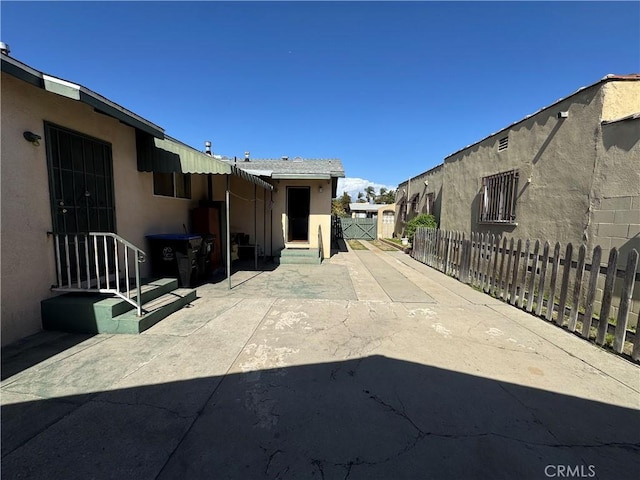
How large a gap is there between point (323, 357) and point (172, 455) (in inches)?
67.7

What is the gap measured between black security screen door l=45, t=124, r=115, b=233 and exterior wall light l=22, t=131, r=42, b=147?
163 millimetres

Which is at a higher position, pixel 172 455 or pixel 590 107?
pixel 590 107

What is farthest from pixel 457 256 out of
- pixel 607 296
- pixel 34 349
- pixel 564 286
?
pixel 34 349

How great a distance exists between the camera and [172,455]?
1864 mm

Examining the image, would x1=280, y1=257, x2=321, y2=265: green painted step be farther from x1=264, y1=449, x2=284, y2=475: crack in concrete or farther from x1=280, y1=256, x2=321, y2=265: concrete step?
x1=264, y1=449, x2=284, y2=475: crack in concrete

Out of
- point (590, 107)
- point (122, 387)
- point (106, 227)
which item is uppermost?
point (590, 107)

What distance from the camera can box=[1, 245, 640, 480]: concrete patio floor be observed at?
1.83m

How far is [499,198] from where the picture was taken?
752 centimetres

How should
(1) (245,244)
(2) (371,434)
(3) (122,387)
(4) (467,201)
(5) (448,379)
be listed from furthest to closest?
(1) (245,244) → (4) (467,201) → (5) (448,379) → (3) (122,387) → (2) (371,434)

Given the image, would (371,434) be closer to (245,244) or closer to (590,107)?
(590,107)

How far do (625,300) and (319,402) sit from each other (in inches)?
152

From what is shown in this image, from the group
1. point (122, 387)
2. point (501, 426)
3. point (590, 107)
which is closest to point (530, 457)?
point (501, 426)

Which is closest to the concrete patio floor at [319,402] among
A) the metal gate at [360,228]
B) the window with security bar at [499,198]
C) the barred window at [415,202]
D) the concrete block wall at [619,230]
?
the concrete block wall at [619,230]

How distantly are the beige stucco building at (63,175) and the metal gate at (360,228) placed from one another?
16712 mm
